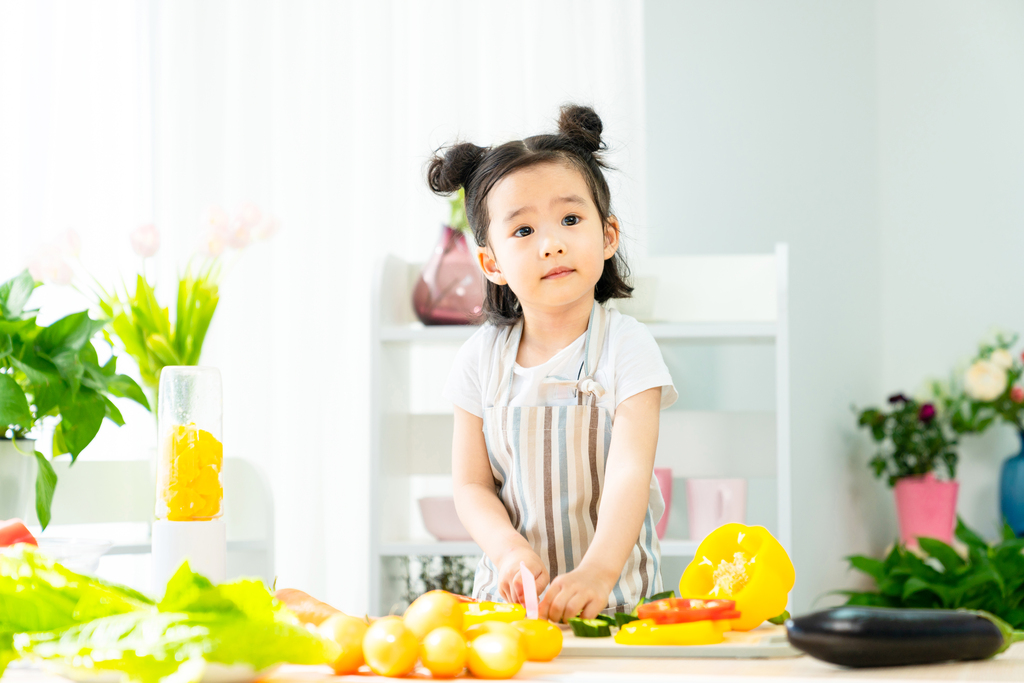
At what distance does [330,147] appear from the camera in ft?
7.45

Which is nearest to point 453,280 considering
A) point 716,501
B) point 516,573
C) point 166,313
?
point 166,313

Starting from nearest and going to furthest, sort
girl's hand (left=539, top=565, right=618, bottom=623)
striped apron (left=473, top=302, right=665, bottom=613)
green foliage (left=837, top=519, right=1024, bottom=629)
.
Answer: girl's hand (left=539, top=565, right=618, bottom=623), striped apron (left=473, top=302, right=665, bottom=613), green foliage (left=837, top=519, right=1024, bottom=629)

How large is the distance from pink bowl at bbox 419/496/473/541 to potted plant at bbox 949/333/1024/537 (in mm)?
1468

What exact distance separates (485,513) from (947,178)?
7.15 ft

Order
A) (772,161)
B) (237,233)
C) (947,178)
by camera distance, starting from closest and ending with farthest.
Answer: (237,233), (772,161), (947,178)

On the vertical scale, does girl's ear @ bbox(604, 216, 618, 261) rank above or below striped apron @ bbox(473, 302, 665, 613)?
above

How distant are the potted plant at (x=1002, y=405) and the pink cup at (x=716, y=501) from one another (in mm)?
1007

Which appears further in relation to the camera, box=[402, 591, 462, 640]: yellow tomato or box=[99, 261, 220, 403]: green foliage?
box=[99, 261, 220, 403]: green foliage

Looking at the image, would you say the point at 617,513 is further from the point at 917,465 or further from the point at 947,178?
the point at 947,178

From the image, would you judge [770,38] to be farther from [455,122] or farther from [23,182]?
[23,182]

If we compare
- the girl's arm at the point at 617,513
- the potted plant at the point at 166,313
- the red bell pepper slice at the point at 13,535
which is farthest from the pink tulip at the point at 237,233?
the red bell pepper slice at the point at 13,535

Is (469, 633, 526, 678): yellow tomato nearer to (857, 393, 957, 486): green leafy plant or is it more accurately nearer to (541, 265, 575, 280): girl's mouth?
(541, 265, 575, 280): girl's mouth

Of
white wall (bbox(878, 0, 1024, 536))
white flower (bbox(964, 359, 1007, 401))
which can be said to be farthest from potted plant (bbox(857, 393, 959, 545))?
white wall (bbox(878, 0, 1024, 536))

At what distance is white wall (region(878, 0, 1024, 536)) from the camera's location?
8.57 feet
